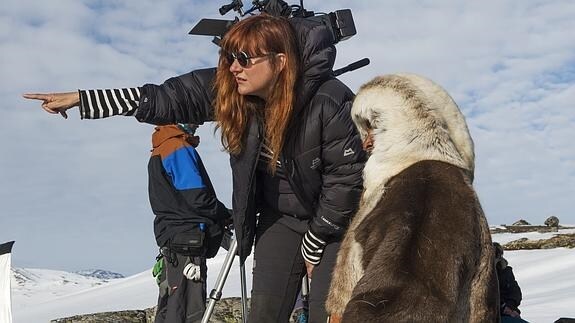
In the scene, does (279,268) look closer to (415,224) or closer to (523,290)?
(415,224)

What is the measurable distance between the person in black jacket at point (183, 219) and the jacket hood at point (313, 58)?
226cm

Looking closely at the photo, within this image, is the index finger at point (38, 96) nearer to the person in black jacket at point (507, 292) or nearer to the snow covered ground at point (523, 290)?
the person in black jacket at point (507, 292)

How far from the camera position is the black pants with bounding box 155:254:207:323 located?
5.26m

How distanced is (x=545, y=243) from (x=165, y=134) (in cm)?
1027

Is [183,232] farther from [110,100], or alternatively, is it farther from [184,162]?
[110,100]

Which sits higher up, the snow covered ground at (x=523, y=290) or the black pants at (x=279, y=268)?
the black pants at (x=279, y=268)

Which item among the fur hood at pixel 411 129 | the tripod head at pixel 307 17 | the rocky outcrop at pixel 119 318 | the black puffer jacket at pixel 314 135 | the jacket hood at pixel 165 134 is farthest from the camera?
the rocky outcrop at pixel 119 318

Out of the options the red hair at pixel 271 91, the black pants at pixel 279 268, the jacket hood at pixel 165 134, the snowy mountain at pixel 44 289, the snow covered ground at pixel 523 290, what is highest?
the red hair at pixel 271 91

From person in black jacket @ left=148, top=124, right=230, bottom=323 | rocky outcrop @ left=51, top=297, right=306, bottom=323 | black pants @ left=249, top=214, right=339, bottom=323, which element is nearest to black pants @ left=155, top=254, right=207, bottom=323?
person in black jacket @ left=148, top=124, right=230, bottom=323

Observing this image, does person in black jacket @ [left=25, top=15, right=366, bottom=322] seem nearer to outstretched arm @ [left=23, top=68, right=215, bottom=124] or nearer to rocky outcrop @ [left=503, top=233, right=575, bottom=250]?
outstretched arm @ [left=23, top=68, right=215, bottom=124]

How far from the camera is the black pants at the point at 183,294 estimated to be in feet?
17.3

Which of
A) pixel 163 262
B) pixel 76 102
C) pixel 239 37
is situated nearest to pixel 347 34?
pixel 239 37

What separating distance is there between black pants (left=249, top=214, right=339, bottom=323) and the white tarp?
3.41 metres

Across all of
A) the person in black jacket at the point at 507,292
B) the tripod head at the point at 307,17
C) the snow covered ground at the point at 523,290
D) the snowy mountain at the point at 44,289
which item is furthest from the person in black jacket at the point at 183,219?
the snowy mountain at the point at 44,289
